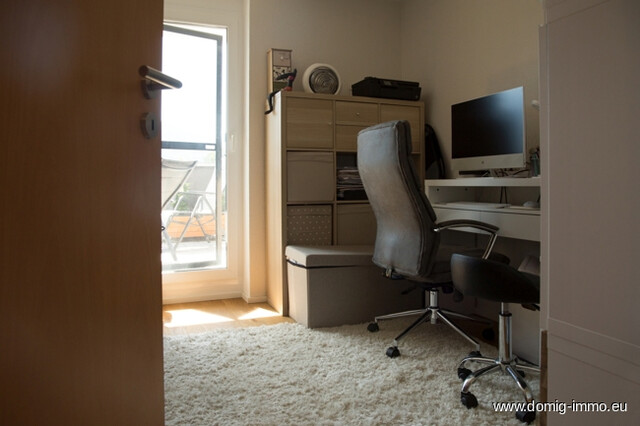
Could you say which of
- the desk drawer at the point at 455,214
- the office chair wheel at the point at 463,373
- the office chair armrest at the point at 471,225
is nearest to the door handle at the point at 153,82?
the office chair armrest at the point at 471,225

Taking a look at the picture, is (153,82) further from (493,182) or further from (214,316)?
(214,316)

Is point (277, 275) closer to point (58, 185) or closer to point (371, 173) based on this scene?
point (371, 173)

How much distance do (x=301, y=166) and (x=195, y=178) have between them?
0.99m

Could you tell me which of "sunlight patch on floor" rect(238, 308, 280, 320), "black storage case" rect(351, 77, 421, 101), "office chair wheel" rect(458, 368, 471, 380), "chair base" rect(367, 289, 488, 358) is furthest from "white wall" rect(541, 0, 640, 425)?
"black storage case" rect(351, 77, 421, 101)

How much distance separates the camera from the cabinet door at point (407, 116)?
360cm

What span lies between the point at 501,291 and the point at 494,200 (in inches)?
57.0

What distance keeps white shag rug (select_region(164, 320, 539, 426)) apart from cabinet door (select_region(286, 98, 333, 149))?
1343mm

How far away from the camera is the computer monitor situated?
2652 mm

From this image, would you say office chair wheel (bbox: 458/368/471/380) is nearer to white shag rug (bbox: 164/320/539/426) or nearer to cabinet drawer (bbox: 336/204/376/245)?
white shag rug (bbox: 164/320/539/426)

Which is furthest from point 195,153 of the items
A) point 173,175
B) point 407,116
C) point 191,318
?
point 407,116

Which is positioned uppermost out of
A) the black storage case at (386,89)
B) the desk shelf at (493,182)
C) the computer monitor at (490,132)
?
the black storage case at (386,89)

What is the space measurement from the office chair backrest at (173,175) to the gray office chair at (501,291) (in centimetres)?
248

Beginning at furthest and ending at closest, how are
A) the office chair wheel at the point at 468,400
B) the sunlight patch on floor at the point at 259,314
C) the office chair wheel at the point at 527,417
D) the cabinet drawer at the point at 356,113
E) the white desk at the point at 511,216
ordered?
the cabinet drawer at the point at 356,113 → the sunlight patch on floor at the point at 259,314 → the white desk at the point at 511,216 → the office chair wheel at the point at 468,400 → the office chair wheel at the point at 527,417

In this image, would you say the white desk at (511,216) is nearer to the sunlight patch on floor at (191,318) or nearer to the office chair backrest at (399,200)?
the office chair backrest at (399,200)
